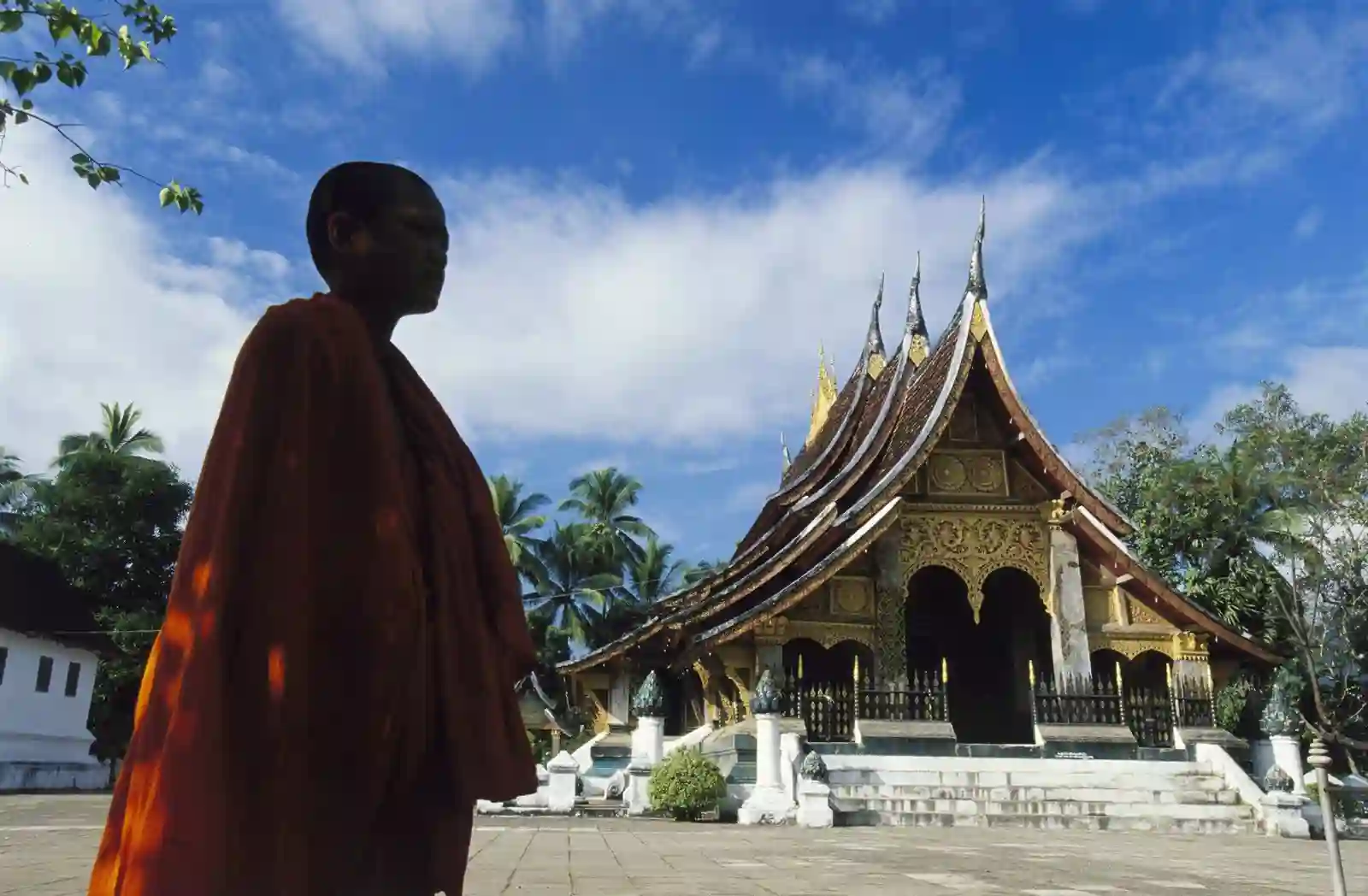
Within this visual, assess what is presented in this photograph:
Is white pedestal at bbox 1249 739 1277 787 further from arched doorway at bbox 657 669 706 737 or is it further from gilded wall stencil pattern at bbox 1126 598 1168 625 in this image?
arched doorway at bbox 657 669 706 737

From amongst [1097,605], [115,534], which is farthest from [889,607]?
[115,534]

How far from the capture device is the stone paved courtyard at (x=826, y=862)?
5.67 m

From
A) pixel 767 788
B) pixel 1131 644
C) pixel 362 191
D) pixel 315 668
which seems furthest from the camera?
pixel 1131 644

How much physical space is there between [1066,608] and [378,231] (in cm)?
1386

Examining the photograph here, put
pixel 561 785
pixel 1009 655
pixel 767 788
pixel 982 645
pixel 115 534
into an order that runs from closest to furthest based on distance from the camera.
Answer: pixel 767 788, pixel 561 785, pixel 1009 655, pixel 982 645, pixel 115 534

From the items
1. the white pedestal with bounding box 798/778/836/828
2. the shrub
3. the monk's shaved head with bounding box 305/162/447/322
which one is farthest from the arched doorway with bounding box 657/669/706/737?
the monk's shaved head with bounding box 305/162/447/322

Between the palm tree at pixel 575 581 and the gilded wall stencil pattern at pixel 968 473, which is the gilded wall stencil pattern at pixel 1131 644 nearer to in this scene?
the gilded wall stencil pattern at pixel 968 473

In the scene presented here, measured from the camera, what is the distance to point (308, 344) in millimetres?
1648

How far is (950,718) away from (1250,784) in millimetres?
5949

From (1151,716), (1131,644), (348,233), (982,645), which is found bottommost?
(1151,716)

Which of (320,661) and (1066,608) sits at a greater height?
(1066,608)

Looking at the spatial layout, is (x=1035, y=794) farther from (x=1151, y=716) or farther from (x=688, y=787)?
(x=688, y=787)

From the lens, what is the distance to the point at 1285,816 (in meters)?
11.2

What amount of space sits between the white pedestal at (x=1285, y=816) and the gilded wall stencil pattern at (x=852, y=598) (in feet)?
16.6
